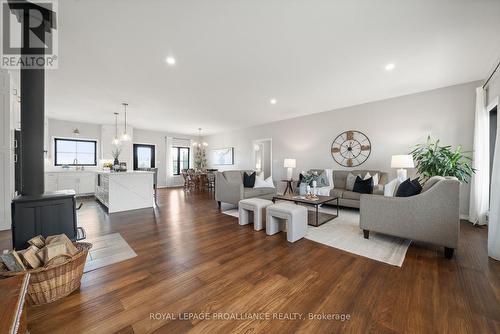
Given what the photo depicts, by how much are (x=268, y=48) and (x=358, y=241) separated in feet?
9.51

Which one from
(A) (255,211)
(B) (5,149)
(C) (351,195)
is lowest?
(A) (255,211)

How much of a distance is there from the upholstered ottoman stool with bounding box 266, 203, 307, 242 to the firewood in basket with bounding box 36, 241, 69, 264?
2.29 m

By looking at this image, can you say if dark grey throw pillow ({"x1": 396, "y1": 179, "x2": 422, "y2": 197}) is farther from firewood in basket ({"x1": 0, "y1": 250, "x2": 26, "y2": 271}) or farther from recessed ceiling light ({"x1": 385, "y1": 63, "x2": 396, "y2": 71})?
firewood in basket ({"x1": 0, "y1": 250, "x2": 26, "y2": 271})

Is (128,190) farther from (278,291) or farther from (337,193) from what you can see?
(337,193)

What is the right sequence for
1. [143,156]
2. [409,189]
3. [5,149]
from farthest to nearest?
[143,156], [5,149], [409,189]

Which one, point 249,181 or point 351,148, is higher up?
point 351,148

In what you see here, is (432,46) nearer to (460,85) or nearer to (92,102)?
(460,85)

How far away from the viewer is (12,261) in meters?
1.42

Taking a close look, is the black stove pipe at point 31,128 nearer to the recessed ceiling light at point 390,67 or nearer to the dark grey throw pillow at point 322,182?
the recessed ceiling light at point 390,67

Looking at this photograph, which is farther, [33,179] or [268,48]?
[268,48]

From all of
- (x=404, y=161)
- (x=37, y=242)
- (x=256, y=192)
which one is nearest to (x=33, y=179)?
(x=37, y=242)

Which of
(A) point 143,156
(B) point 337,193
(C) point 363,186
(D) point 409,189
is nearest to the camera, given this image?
(D) point 409,189

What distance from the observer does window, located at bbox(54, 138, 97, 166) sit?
21.1 feet

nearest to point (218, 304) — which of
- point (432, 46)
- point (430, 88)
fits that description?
point (432, 46)
